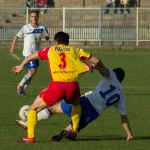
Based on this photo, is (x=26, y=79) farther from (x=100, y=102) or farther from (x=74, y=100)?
(x=74, y=100)

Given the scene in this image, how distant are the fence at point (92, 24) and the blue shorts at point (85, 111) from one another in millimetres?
25501

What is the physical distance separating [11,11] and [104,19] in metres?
4.65

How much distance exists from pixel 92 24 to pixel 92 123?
24.8 m

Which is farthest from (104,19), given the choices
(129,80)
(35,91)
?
(35,91)

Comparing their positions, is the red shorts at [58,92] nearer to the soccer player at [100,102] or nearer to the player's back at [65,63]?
the player's back at [65,63]

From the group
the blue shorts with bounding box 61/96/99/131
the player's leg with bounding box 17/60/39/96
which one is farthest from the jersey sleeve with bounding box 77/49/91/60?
the player's leg with bounding box 17/60/39/96

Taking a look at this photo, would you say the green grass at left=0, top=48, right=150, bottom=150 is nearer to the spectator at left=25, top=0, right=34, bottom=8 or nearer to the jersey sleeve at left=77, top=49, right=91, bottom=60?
the jersey sleeve at left=77, top=49, right=91, bottom=60

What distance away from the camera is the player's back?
Answer: 474 inches

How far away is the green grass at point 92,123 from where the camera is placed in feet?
39.8

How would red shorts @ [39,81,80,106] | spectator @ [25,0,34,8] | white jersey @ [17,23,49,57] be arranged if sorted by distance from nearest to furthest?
1. red shorts @ [39,81,80,106]
2. white jersey @ [17,23,49,57]
3. spectator @ [25,0,34,8]

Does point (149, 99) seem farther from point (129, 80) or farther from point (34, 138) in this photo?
point (34, 138)

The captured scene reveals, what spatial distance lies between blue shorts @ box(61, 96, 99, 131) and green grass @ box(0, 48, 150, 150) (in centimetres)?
31

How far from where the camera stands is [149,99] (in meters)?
18.9

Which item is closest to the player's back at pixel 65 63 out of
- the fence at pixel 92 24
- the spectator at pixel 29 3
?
the fence at pixel 92 24
